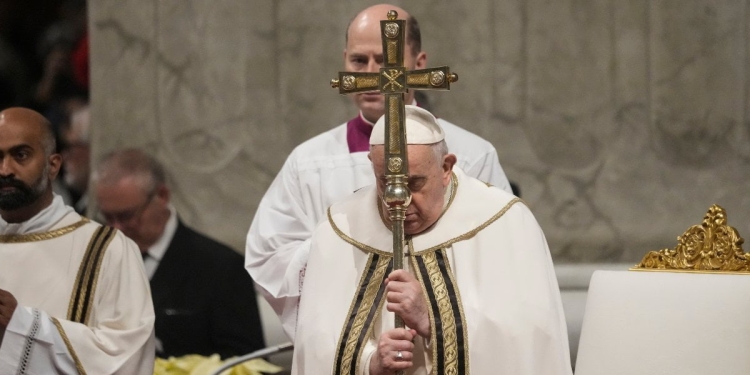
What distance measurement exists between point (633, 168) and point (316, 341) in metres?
3.26

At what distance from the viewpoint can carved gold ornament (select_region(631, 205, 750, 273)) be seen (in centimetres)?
440

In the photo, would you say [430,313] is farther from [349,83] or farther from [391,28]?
[391,28]

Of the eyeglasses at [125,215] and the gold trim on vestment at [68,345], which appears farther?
the eyeglasses at [125,215]

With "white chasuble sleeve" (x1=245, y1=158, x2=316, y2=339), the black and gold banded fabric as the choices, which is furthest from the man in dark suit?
the black and gold banded fabric

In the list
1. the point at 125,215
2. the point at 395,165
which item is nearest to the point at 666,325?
the point at 395,165

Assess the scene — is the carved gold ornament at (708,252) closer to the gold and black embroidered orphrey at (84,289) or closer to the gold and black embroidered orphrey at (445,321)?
the gold and black embroidered orphrey at (445,321)

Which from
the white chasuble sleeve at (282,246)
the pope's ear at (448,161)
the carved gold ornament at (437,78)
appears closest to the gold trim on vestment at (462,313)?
the pope's ear at (448,161)

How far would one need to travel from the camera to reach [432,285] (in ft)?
14.1

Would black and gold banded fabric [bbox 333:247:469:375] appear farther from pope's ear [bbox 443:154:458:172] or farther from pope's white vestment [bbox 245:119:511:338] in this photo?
pope's white vestment [bbox 245:119:511:338]

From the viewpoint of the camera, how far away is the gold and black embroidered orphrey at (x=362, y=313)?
4.23m

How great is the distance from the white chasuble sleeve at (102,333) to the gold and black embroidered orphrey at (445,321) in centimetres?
120

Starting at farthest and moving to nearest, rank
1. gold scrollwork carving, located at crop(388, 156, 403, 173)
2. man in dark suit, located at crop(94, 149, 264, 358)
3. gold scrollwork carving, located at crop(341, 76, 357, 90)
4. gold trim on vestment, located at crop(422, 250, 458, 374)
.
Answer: man in dark suit, located at crop(94, 149, 264, 358), gold scrollwork carving, located at crop(341, 76, 357, 90), gold trim on vestment, located at crop(422, 250, 458, 374), gold scrollwork carving, located at crop(388, 156, 403, 173)

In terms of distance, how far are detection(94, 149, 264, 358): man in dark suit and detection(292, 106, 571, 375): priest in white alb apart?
7.55 feet

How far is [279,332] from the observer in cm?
713
